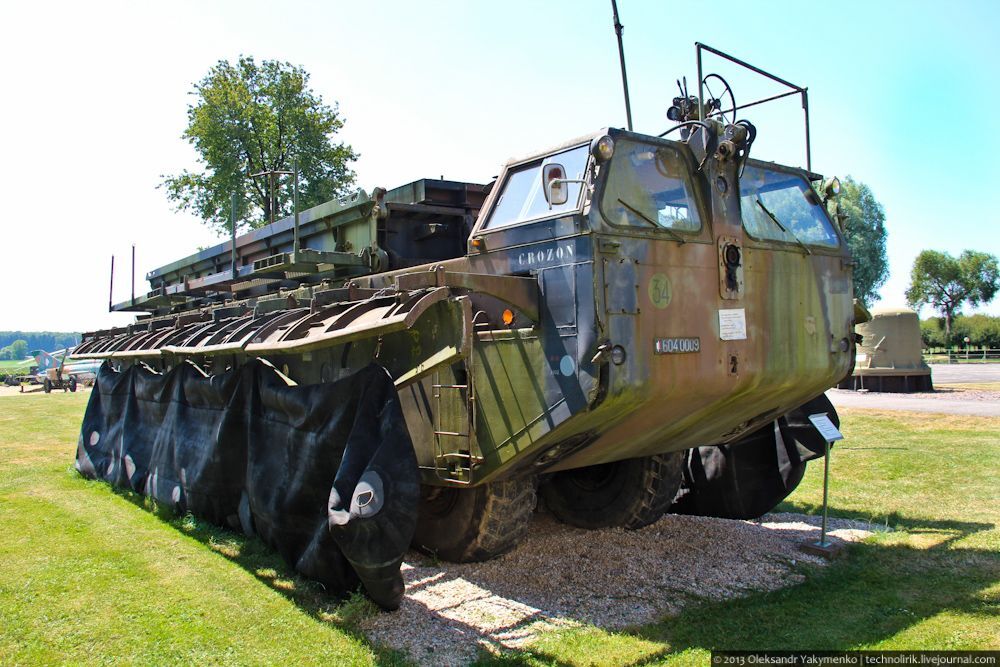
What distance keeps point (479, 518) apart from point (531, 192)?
2.31m

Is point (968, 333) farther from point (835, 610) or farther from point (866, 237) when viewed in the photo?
point (835, 610)

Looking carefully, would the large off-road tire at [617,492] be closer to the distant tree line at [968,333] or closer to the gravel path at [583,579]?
the gravel path at [583,579]

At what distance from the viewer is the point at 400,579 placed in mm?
4996

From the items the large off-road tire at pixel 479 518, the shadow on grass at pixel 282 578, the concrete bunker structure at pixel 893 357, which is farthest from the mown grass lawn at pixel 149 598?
the concrete bunker structure at pixel 893 357

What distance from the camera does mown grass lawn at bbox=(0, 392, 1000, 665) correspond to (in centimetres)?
471

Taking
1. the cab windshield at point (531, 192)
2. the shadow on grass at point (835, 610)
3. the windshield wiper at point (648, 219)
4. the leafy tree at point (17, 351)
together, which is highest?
the leafy tree at point (17, 351)

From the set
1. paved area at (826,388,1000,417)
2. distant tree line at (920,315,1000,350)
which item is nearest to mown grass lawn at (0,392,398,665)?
paved area at (826,388,1000,417)

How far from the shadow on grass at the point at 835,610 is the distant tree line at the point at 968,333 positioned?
51600 mm

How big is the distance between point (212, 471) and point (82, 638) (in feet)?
7.94

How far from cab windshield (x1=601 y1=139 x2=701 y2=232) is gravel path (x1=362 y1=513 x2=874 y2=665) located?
8.17 ft

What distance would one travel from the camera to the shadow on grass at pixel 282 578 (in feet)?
16.5

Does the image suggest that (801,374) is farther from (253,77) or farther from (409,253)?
(253,77)

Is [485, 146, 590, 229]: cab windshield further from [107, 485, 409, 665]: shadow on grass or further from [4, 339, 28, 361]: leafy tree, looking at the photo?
[4, 339, 28, 361]: leafy tree

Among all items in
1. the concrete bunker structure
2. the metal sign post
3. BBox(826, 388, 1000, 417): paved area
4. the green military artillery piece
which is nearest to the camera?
the green military artillery piece
